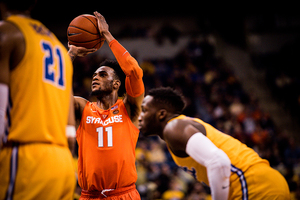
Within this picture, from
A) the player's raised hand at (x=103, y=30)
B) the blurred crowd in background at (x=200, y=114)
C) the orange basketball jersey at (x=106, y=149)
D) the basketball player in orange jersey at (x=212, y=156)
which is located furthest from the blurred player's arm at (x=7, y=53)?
the blurred crowd in background at (x=200, y=114)

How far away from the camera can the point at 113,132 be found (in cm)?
321

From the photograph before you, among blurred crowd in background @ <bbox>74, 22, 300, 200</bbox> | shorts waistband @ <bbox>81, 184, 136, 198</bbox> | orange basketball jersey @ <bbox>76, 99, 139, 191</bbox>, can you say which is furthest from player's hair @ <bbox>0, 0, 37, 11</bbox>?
blurred crowd in background @ <bbox>74, 22, 300, 200</bbox>

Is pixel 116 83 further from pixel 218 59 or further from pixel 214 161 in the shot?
pixel 218 59

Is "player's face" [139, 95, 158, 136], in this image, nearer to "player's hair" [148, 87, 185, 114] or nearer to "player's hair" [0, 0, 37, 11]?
"player's hair" [148, 87, 185, 114]

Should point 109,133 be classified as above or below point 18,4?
below

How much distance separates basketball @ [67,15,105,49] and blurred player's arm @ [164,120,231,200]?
5.33ft

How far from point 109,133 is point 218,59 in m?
12.0

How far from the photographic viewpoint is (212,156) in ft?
7.22

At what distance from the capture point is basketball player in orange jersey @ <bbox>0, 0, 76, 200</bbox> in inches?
64.5

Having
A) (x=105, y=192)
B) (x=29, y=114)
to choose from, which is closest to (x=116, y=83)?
(x=105, y=192)

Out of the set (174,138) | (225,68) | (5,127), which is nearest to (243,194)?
(174,138)

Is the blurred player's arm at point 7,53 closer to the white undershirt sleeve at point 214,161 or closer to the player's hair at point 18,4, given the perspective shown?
the player's hair at point 18,4

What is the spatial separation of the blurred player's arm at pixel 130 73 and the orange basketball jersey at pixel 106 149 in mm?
156

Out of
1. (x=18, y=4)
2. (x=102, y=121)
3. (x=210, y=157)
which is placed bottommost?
(x=210, y=157)
